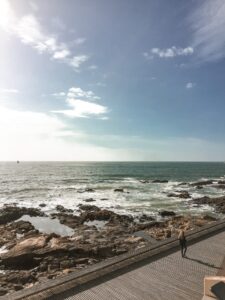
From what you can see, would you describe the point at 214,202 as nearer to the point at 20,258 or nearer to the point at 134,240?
the point at 134,240

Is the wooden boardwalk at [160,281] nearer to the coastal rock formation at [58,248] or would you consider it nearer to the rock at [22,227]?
the coastal rock formation at [58,248]

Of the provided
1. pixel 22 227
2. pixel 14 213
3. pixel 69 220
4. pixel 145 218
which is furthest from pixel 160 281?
pixel 14 213

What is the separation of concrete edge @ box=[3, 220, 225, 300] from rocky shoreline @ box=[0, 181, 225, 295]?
171 inches

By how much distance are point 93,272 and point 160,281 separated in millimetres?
3288

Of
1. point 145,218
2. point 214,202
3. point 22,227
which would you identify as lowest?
point 22,227

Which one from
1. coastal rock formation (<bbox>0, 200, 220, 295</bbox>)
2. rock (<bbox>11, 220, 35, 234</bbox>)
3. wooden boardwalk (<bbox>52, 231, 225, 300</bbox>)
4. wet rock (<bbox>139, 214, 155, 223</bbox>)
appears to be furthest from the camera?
wet rock (<bbox>139, 214, 155, 223</bbox>)

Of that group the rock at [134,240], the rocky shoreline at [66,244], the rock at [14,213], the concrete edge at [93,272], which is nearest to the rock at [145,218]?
the rocky shoreline at [66,244]

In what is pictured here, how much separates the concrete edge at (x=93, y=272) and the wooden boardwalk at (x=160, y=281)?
414 millimetres

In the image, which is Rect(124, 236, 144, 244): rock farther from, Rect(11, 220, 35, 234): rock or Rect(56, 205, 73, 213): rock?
Rect(56, 205, 73, 213): rock

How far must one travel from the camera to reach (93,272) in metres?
15.2

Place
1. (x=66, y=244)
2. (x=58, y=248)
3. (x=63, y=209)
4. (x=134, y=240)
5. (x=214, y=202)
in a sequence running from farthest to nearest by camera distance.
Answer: (x=214, y=202), (x=63, y=209), (x=134, y=240), (x=66, y=244), (x=58, y=248)

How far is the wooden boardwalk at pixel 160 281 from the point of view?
42.8 feet

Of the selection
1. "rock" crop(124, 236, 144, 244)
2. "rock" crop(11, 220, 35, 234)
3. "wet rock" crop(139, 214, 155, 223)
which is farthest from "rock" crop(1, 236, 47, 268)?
"wet rock" crop(139, 214, 155, 223)

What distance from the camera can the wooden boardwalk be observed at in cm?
1305
